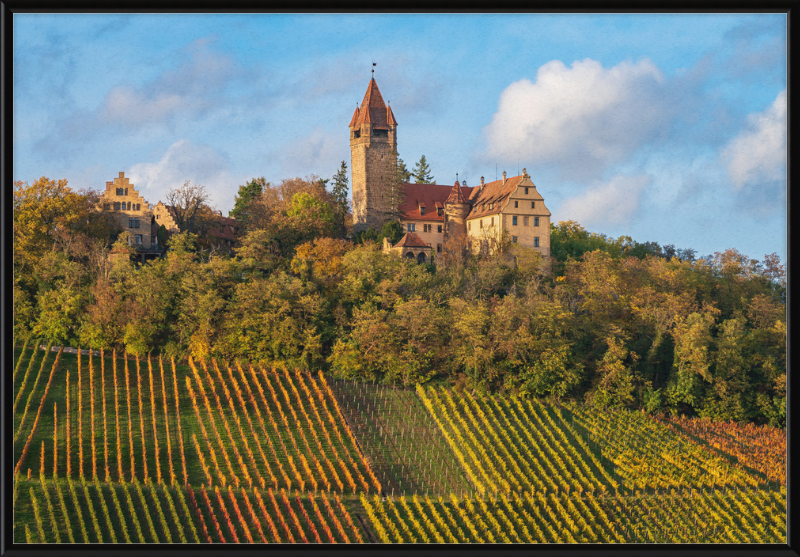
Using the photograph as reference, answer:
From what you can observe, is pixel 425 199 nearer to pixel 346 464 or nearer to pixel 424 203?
pixel 424 203

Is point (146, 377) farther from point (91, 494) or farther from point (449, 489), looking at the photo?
point (449, 489)

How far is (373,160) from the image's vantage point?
4506cm

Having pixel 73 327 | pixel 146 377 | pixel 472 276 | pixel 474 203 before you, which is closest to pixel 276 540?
pixel 146 377

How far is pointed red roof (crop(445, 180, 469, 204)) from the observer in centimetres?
4527

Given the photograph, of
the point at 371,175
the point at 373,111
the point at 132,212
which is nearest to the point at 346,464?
the point at 132,212

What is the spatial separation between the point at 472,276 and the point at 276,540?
64.1 feet

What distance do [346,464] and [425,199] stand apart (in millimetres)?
25766

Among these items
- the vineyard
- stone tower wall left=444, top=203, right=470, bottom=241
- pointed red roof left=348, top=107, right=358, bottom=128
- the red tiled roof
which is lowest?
the vineyard

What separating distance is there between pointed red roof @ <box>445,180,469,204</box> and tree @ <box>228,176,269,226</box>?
1262 cm

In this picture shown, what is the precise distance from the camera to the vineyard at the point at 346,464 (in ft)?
62.2

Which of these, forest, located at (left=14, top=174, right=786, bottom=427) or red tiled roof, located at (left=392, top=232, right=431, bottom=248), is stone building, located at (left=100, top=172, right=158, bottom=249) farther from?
red tiled roof, located at (left=392, top=232, right=431, bottom=248)

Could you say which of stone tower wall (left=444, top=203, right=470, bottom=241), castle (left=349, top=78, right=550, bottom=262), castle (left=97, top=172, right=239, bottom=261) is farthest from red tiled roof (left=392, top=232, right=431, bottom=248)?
castle (left=97, top=172, right=239, bottom=261)

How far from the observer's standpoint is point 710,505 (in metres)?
21.9

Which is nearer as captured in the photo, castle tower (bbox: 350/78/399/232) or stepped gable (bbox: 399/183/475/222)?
castle tower (bbox: 350/78/399/232)
